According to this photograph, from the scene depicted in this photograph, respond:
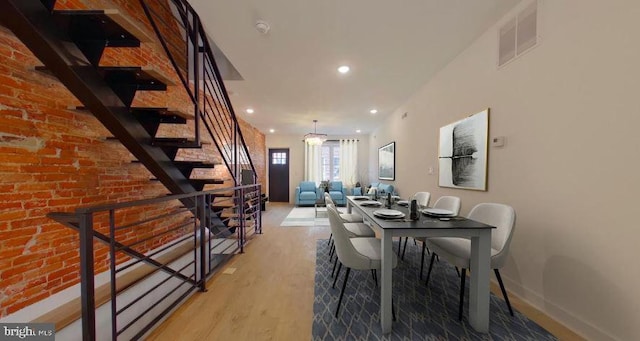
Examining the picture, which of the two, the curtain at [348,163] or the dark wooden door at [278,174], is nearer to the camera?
the curtain at [348,163]

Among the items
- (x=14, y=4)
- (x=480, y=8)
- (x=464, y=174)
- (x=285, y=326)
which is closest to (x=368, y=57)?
(x=480, y=8)

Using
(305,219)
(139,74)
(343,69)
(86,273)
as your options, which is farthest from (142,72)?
(305,219)

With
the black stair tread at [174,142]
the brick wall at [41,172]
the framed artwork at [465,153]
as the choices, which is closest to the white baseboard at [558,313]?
the framed artwork at [465,153]

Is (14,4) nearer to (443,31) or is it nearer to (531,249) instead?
(443,31)

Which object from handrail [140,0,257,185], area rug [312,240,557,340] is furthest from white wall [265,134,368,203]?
area rug [312,240,557,340]

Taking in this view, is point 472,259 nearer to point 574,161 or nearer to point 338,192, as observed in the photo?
point 574,161

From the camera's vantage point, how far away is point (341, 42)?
2.57m

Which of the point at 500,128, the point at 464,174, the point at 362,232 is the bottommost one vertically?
the point at 362,232

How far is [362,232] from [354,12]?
7.29 feet

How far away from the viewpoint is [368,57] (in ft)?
9.46

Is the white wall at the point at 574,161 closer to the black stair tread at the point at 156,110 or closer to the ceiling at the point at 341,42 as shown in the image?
the ceiling at the point at 341,42

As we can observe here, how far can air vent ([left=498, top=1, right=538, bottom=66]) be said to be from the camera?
6.21 feet

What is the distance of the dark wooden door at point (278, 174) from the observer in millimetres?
8367

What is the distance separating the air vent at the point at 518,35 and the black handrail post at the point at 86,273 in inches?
132
